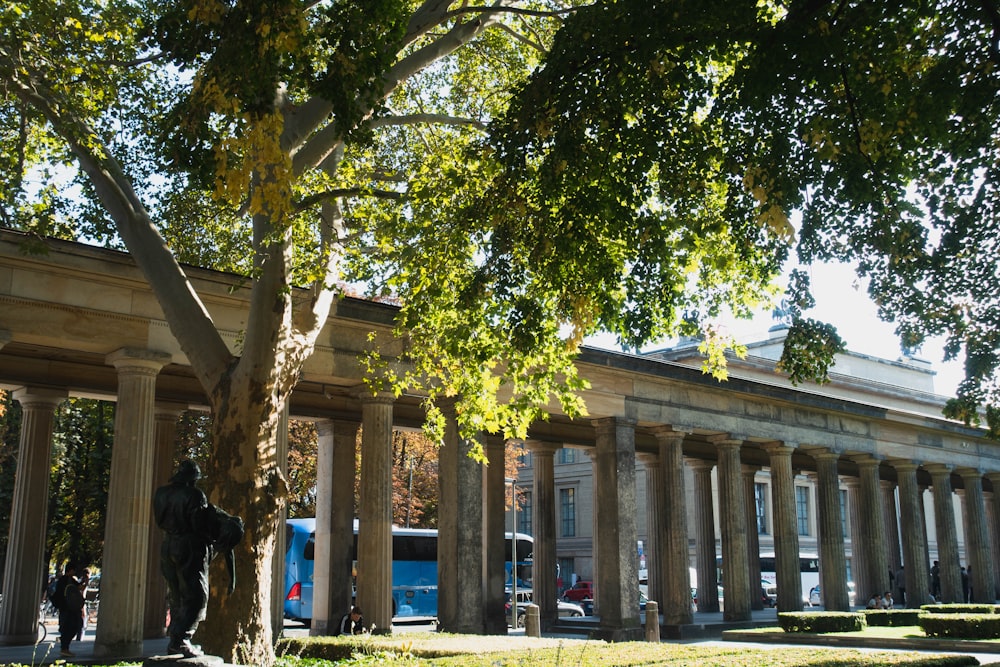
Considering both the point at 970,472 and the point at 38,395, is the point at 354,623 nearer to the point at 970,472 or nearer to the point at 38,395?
the point at 38,395

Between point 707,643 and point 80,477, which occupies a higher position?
point 80,477

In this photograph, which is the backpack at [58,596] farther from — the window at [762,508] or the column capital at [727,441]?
the window at [762,508]

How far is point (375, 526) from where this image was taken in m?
22.4

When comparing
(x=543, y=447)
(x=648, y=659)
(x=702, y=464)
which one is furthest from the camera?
(x=702, y=464)

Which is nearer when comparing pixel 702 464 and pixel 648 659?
pixel 648 659

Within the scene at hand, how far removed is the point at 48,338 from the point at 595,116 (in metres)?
11.5

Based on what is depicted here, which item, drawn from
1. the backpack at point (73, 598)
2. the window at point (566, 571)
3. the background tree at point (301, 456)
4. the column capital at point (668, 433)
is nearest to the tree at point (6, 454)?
the background tree at point (301, 456)

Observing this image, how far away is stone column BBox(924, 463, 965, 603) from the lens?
4075 cm

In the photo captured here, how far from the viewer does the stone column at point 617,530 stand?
27.6 meters

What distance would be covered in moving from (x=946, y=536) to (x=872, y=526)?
6.08 metres

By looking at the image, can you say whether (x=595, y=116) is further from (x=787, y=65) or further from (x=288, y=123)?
(x=288, y=123)

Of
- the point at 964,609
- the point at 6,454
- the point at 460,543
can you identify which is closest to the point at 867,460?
the point at 964,609

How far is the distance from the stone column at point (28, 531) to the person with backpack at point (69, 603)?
50 cm

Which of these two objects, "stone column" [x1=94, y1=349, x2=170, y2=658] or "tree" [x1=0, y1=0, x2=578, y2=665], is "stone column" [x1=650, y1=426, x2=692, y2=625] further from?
"stone column" [x1=94, y1=349, x2=170, y2=658]
